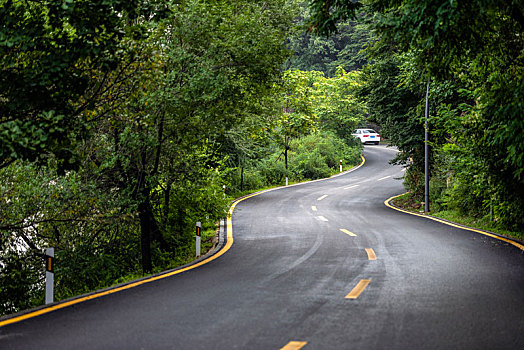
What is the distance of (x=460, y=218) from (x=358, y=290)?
13920 mm

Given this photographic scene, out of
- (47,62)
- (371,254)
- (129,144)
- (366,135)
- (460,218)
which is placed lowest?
(460,218)

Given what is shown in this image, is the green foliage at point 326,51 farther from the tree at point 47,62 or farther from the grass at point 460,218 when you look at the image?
the tree at point 47,62

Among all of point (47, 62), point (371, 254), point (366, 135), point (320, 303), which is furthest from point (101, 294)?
point (366, 135)

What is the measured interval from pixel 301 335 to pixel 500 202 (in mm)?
10818

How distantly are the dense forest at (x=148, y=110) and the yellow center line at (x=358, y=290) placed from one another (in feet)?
12.0

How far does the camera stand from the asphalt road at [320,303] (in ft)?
19.3

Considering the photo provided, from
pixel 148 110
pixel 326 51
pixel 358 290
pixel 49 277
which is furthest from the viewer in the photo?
pixel 326 51

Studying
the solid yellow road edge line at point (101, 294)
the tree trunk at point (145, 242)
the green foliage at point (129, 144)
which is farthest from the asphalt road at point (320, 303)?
the green foliage at point (129, 144)

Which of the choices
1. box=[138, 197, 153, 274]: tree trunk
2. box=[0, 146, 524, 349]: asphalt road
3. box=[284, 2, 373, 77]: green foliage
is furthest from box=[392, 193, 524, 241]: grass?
box=[284, 2, 373, 77]: green foliage

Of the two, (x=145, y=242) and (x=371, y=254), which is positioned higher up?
(x=145, y=242)

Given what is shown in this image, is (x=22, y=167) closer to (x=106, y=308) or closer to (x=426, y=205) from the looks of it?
(x=106, y=308)

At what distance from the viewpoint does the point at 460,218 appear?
2081 centimetres

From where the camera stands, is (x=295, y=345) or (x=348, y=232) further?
(x=348, y=232)

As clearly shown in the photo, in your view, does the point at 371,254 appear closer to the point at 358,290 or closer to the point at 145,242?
the point at 358,290
